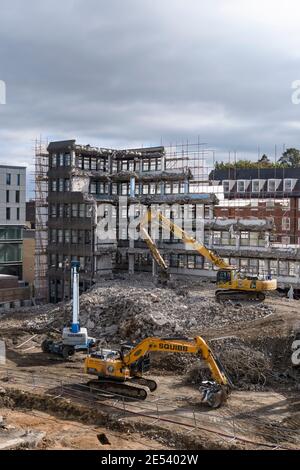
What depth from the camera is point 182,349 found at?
24.0 meters

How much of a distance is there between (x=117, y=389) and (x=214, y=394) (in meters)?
4.48

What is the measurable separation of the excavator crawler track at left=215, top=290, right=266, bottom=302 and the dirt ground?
528 centimetres

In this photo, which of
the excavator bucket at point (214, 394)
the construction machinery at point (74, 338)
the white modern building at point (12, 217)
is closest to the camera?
the excavator bucket at point (214, 394)

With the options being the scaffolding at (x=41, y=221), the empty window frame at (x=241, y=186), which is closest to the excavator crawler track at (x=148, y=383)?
the scaffolding at (x=41, y=221)

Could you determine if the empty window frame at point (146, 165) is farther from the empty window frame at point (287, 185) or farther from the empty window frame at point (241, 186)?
the empty window frame at point (287, 185)

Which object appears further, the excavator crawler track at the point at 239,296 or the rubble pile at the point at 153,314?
the excavator crawler track at the point at 239,296

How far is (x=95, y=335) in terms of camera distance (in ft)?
118

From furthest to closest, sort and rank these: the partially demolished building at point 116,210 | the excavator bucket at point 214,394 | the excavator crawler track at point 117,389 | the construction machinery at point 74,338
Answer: the partially demolished building at point 116,210 < the construction machinery at point 74,338 < the excavator crawler track at point 117,389 < the excavator bucket at point 214,394

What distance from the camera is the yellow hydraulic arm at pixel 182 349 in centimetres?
2350

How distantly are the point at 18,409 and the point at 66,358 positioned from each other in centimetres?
690

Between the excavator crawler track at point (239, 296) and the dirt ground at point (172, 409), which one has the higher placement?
the excavator crawler track at point (239, 296)

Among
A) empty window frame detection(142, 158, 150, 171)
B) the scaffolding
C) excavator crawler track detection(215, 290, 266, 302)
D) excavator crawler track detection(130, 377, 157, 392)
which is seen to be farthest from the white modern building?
excavator crawler track detection(130, 377, 157, 392)
